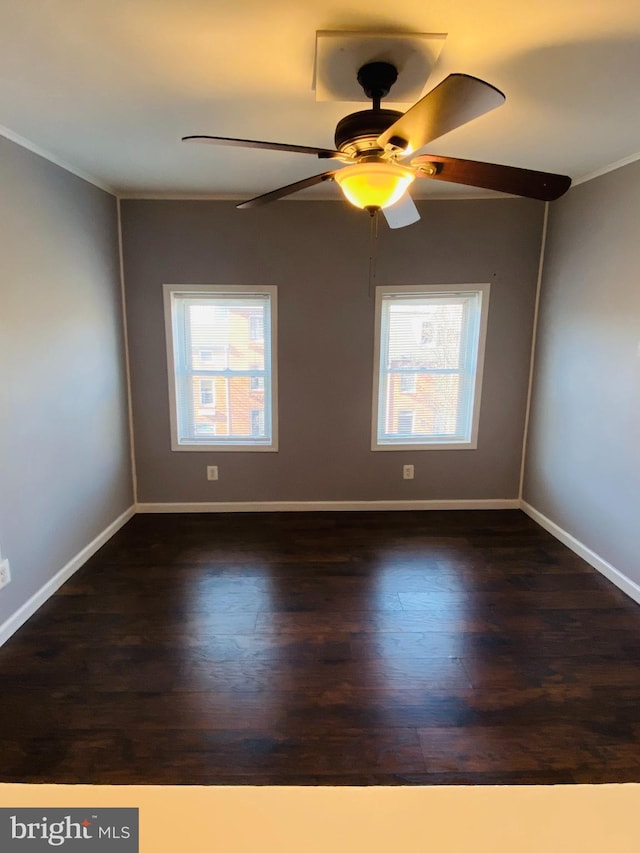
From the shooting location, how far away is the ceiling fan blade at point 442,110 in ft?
3.79

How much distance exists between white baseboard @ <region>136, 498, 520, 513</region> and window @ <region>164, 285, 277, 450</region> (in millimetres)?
503

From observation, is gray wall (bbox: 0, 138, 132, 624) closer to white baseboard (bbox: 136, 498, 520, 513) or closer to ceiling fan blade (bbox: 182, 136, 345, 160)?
white baseboard (bbox: 136, 498, 520, 513)

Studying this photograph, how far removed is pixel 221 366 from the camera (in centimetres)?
373

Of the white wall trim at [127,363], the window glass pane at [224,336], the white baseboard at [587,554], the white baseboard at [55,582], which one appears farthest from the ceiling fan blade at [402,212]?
the white baseboard at [55,582]

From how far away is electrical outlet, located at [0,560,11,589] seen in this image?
2.31 m

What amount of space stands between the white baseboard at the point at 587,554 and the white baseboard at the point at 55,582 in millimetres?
3336

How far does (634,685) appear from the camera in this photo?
2055mm

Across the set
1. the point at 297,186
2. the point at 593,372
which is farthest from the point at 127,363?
the point at 593,372

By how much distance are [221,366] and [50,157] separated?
5.57 ft

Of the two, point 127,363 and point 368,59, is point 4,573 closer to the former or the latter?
point 127,363

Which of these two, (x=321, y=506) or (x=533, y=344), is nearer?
(x=533, y=344)

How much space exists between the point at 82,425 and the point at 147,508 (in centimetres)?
112

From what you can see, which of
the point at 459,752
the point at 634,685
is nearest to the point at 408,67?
the point at 459,752

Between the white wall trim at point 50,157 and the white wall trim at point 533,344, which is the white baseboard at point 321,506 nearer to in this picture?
the white wall trim at point 533,344
